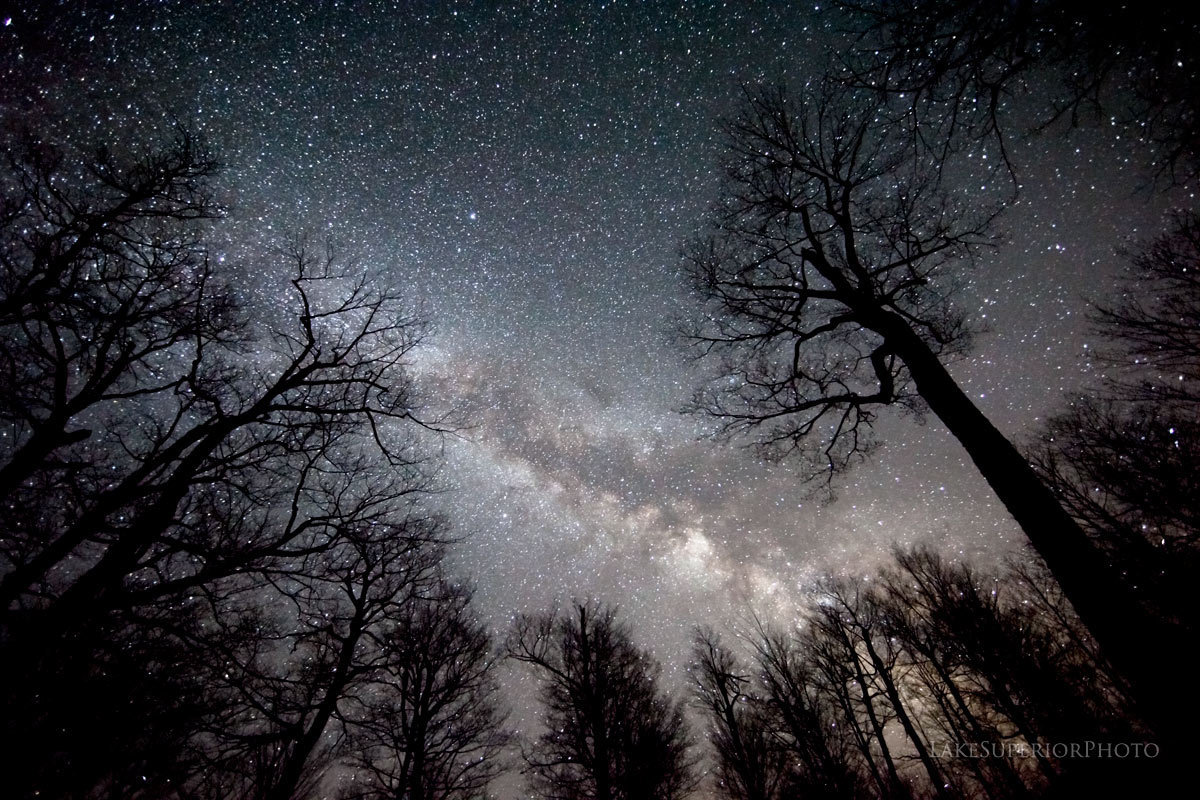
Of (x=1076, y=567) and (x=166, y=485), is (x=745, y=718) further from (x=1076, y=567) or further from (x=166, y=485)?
(x=166, y=485)

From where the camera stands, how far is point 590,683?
552 inches

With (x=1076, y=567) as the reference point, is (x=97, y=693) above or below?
above

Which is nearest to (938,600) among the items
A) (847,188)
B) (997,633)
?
(997,633)

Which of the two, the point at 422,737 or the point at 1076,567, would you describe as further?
the point at 422,737

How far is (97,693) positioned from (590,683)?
12400 mm

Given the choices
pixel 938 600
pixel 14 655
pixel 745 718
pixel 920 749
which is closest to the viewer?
pixel 14 655

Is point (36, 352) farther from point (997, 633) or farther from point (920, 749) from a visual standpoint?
point (997, 633)

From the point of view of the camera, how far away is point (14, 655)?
3486mm

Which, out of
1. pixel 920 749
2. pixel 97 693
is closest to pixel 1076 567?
pixel 97 693

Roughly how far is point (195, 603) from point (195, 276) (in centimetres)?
456

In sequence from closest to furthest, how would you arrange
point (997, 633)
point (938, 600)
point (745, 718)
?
point (997, 633), point (938, 600), point (745, 718)

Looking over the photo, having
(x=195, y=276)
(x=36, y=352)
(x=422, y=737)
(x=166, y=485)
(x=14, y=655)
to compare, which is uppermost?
(x=195, y=276)

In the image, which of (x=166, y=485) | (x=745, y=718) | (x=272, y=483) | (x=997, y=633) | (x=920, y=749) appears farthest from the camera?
(x=745, y=718)

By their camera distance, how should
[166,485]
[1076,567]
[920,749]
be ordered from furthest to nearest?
[920,749] < [166,485] < [1076,567]
